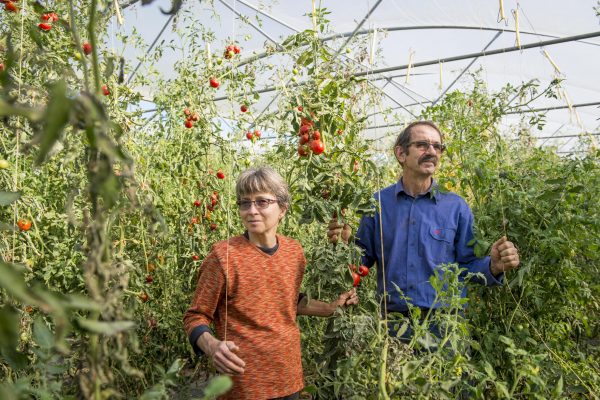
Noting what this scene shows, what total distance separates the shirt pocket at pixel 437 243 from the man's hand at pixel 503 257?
20 cm

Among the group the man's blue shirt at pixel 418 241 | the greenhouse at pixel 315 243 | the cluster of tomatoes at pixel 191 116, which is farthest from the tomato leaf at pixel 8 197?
the cluster of tomatoes at pixel 191 116

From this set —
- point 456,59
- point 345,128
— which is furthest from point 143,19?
point 345,128

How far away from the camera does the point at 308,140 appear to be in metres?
1.67

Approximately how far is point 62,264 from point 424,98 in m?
8.23

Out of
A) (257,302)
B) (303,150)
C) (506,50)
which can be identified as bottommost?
(257,302)

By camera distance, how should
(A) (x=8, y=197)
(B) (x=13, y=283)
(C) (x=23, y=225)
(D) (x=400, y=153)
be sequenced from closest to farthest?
(B) (x=13, y=283)
(A) (x=8, y=197)
(C) (x=23, y=225)
(D) (x=400, y=153)

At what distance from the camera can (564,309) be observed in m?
1.88

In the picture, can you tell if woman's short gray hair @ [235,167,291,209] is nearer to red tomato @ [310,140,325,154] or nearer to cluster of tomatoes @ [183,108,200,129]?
red tomato @ [310,140,325,154]

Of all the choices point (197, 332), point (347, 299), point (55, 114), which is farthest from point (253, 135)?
point (55, 114)

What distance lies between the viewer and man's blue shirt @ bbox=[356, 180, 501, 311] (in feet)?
6.12

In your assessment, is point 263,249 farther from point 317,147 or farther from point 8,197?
point 8,197

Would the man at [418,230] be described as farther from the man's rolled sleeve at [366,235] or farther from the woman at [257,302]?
the woman at [257,302]

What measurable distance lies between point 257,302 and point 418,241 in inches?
26.1

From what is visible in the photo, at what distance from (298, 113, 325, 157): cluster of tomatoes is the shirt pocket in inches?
21.1
